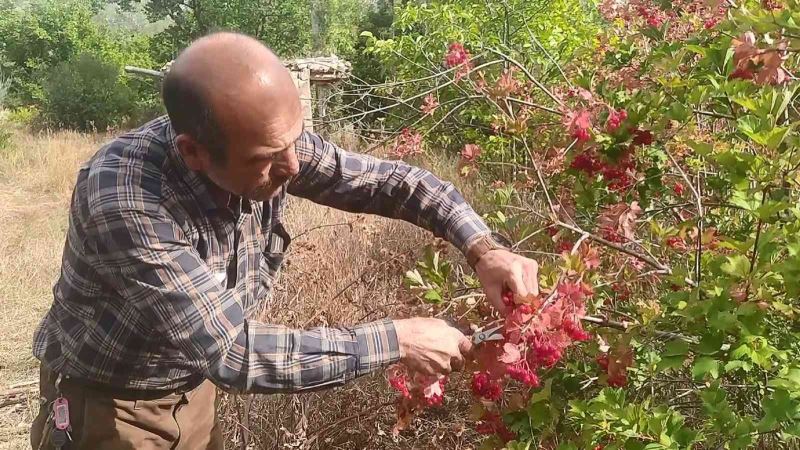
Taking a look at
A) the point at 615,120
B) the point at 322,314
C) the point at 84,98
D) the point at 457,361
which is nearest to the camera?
the point at 457,361

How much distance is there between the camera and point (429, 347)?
168cm

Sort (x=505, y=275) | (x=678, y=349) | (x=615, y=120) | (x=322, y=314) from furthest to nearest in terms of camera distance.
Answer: (x=322, y=314) < (x=615, y=120) < (x=505, y=275) < (x=678, y=349)

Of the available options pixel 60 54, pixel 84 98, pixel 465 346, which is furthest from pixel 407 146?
pixel 60 54

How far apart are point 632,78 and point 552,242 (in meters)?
0.69

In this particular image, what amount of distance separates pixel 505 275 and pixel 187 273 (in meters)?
0.77

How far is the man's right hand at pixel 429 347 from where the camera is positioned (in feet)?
5.49

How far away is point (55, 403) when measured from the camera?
203 cm

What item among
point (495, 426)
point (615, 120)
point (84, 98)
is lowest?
point (84, 98)

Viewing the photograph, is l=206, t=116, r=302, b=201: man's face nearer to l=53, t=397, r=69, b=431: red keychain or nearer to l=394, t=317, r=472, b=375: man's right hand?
l=394, t=317, r=472, b=375: man's right hand

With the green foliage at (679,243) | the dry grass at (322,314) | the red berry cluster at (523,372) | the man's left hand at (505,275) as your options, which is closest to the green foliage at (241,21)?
the dry grass at (322,314)

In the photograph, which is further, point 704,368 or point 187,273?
point 187,273

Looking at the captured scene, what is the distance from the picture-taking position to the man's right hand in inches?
65.8

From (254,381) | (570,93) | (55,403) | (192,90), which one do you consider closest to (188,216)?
(192,90)

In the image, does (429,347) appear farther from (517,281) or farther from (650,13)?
(650,13)
